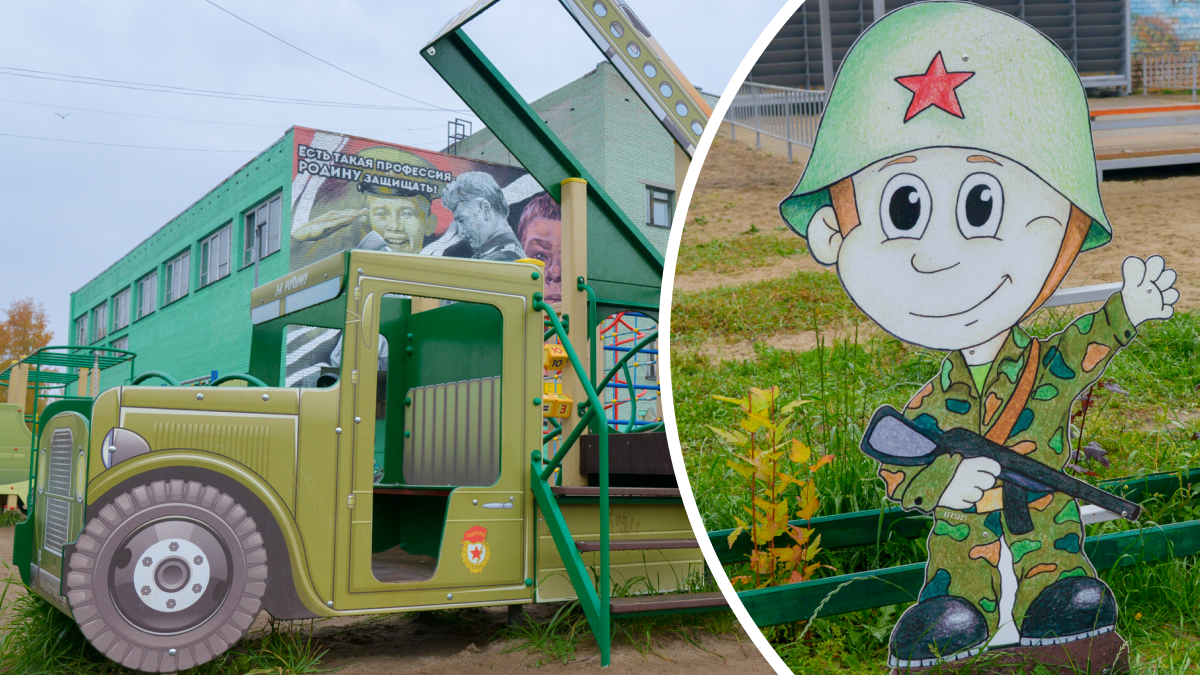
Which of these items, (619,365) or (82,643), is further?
(619,365)

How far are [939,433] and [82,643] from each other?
4249mm

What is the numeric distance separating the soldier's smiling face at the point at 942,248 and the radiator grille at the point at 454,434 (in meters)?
2.94

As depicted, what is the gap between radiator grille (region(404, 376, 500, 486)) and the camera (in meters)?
5.24

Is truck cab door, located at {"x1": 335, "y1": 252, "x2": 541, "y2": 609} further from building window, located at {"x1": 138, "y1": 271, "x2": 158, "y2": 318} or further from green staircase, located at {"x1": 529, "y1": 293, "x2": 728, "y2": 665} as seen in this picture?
building window, located at {"x1": 138, "y1": 271, "x2": 158, "y2": 318}

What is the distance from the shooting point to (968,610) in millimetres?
2645

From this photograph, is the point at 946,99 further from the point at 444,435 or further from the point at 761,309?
the point at 444,435

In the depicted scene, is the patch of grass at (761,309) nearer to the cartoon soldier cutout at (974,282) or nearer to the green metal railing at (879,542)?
the cartoon soldier cutout at (974,282)

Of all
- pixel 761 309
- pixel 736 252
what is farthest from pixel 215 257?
pixel 736 252

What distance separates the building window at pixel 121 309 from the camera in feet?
98.2

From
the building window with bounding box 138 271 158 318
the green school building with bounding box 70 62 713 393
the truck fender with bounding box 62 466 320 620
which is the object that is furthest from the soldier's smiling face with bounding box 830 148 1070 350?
the building window with bounding box 138 271 158 318

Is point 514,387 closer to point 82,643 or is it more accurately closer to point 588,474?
point 588,474

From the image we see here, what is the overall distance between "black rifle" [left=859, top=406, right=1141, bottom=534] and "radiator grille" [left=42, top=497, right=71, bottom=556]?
147 inches

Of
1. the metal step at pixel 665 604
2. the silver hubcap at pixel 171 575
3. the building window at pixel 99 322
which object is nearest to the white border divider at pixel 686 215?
the metal step at pixel 665 604

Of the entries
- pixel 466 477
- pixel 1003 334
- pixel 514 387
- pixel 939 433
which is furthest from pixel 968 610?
pixel 466 477
